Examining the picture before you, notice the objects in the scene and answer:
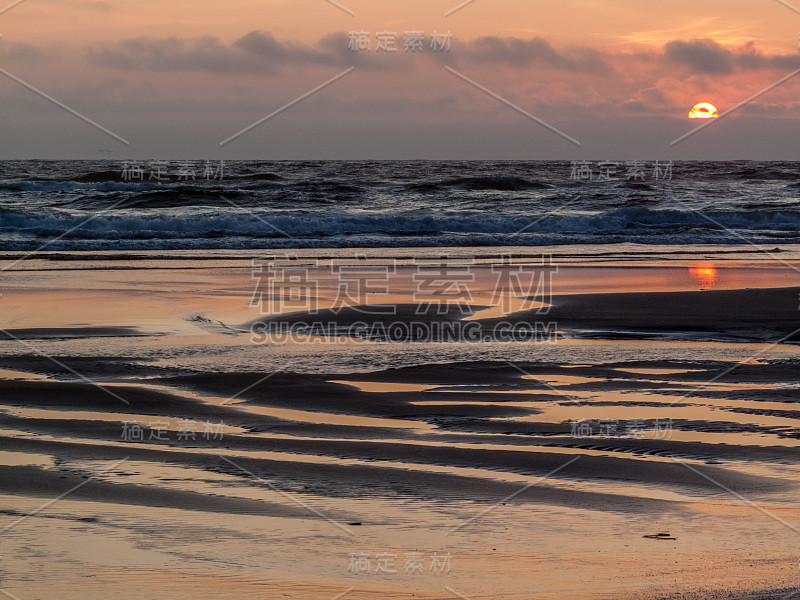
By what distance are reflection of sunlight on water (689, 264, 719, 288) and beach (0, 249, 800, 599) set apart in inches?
93.2

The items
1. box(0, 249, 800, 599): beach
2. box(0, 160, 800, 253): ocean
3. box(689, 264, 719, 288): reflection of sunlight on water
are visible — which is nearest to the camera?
box(0, 249, 800, 599): beach

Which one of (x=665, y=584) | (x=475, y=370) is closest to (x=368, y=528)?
(x=665, y=584)

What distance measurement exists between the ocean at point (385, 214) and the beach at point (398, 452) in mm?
10131

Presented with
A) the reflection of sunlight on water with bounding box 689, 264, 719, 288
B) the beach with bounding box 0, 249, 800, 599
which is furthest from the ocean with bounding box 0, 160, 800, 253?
the beach with bounding box 0, 249, 800, 599

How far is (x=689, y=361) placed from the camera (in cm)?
674

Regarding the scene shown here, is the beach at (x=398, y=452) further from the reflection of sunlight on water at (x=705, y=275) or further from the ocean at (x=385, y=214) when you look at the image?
the ocean at (x=385, y=214)

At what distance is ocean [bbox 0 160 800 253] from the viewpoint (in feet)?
62.3

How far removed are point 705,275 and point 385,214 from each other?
13330 mm

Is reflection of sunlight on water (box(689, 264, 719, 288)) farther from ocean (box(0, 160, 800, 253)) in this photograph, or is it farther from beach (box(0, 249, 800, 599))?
ocean (box(0, 160, 800, 253))

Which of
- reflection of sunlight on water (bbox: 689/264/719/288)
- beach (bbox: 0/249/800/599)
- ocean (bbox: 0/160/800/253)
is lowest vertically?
beach (bbox: 0/249/800/599)

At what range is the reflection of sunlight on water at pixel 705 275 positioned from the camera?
1157 cm

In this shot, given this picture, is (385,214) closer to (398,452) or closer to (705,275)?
(705,275)

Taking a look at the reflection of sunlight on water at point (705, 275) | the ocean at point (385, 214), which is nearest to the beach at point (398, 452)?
the reflection of sunlight on water at point (705, 275)

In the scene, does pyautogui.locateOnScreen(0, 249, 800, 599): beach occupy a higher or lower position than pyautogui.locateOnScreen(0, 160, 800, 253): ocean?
lower
